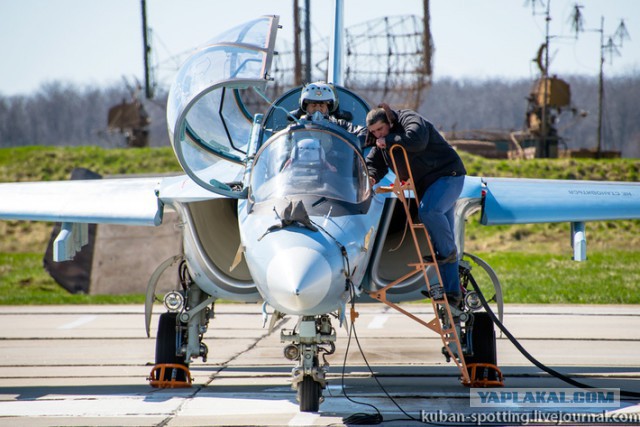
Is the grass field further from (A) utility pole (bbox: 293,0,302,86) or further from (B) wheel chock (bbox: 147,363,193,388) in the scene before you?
(B) wheel chock (bbox: 147,363,193,388)

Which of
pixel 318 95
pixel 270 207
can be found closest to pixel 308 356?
pixel 270 207

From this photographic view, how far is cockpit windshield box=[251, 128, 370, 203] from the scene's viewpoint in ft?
23.1

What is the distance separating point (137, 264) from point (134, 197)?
10549mm

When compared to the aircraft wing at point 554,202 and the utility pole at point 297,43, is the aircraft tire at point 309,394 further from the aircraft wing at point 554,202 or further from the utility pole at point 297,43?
the utility pole at point 297,43

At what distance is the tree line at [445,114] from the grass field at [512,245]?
13081mm

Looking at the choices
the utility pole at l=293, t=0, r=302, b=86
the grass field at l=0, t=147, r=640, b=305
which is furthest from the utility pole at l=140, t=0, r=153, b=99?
the grass field at l=0, t=147, r=640, b=305

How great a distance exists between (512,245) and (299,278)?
2421 cm

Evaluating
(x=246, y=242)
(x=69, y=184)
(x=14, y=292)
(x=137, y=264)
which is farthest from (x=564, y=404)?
(x=14, y=292)

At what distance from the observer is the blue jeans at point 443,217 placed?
7.64 meters

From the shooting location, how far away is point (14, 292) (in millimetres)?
20891

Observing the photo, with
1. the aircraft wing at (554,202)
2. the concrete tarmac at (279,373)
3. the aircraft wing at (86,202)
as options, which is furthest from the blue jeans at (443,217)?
the aircraft wing at (86,202)

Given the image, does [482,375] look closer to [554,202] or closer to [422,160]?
[554,202]

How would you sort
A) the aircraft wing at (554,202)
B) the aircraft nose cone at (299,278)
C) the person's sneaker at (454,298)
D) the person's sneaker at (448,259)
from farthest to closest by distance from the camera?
the aircraft wing at (554,202) < the person's sneaker at (454,298) < the person's sneaker at (448,259) < the aircraft nose cone at (299,278)

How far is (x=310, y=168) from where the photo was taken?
7109 mm
